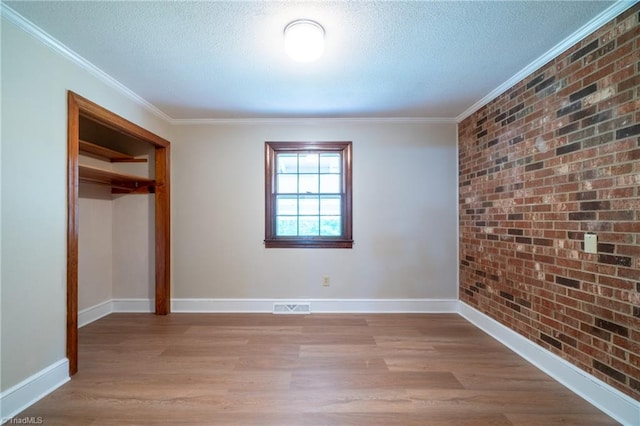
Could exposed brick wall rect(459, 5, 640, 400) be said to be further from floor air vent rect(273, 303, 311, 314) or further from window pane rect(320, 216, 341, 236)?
floor air vent rect(273, 303, 311, 314)

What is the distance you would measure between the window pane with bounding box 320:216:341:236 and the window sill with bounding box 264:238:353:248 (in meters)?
0.11

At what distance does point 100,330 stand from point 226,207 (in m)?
1.78

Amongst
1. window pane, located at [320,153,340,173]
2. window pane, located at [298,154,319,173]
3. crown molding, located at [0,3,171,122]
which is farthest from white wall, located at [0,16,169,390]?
window pane, located at [320,153,340,173]

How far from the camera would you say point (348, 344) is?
2424 mm

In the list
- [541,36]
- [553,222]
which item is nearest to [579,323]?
[553,222]

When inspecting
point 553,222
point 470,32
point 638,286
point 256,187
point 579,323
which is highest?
point 470,32

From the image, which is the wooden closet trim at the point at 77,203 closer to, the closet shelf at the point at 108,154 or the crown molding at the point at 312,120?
the closet shelf at the point at 108,154

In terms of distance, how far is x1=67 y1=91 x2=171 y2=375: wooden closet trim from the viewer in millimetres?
1911

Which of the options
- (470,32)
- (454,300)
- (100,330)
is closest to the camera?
(470,32)

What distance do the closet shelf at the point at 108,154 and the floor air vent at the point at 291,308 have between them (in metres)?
2.42

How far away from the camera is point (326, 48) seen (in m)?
1.85

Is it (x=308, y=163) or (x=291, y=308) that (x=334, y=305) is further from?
(x=308, y=163)

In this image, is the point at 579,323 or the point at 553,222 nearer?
the point at 579,323

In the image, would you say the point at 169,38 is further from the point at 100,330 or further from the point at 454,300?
the point at 454,300
